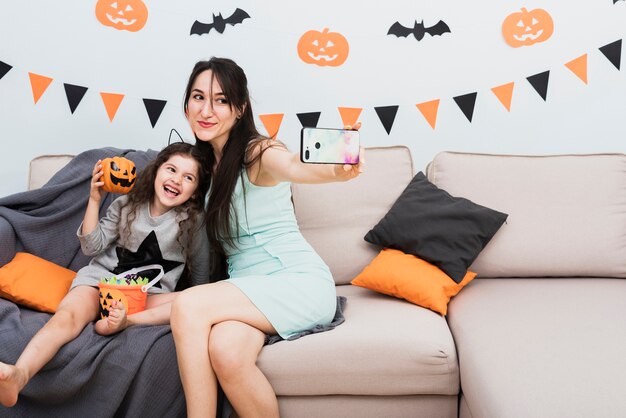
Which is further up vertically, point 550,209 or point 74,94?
point 74,94

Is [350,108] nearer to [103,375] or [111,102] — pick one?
[111,102]

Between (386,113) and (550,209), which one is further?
(386,113)

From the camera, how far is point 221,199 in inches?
69.4

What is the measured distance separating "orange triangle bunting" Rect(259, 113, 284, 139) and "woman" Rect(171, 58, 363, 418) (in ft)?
2.30

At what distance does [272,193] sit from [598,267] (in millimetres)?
1221

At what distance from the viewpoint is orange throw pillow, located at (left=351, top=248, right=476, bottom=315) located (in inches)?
72.5

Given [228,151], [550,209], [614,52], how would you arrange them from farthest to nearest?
[614,52] < [550,209] < [228,151]

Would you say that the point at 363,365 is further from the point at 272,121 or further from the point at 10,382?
the point at 272,121

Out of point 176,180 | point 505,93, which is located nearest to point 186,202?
point 176,180

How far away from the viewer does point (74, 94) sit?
256cm

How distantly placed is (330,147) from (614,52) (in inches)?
67.9

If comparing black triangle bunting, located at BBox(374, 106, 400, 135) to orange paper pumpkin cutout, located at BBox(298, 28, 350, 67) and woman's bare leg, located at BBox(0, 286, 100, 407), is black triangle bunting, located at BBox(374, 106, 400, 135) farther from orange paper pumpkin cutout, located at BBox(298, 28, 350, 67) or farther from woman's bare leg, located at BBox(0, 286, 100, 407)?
woman's bare leg, located at BBox(0, 286, 100, 407)

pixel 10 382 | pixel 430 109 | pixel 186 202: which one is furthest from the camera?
pixel 430 109

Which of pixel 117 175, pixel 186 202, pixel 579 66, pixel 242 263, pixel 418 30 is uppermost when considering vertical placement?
pixel 418 30
